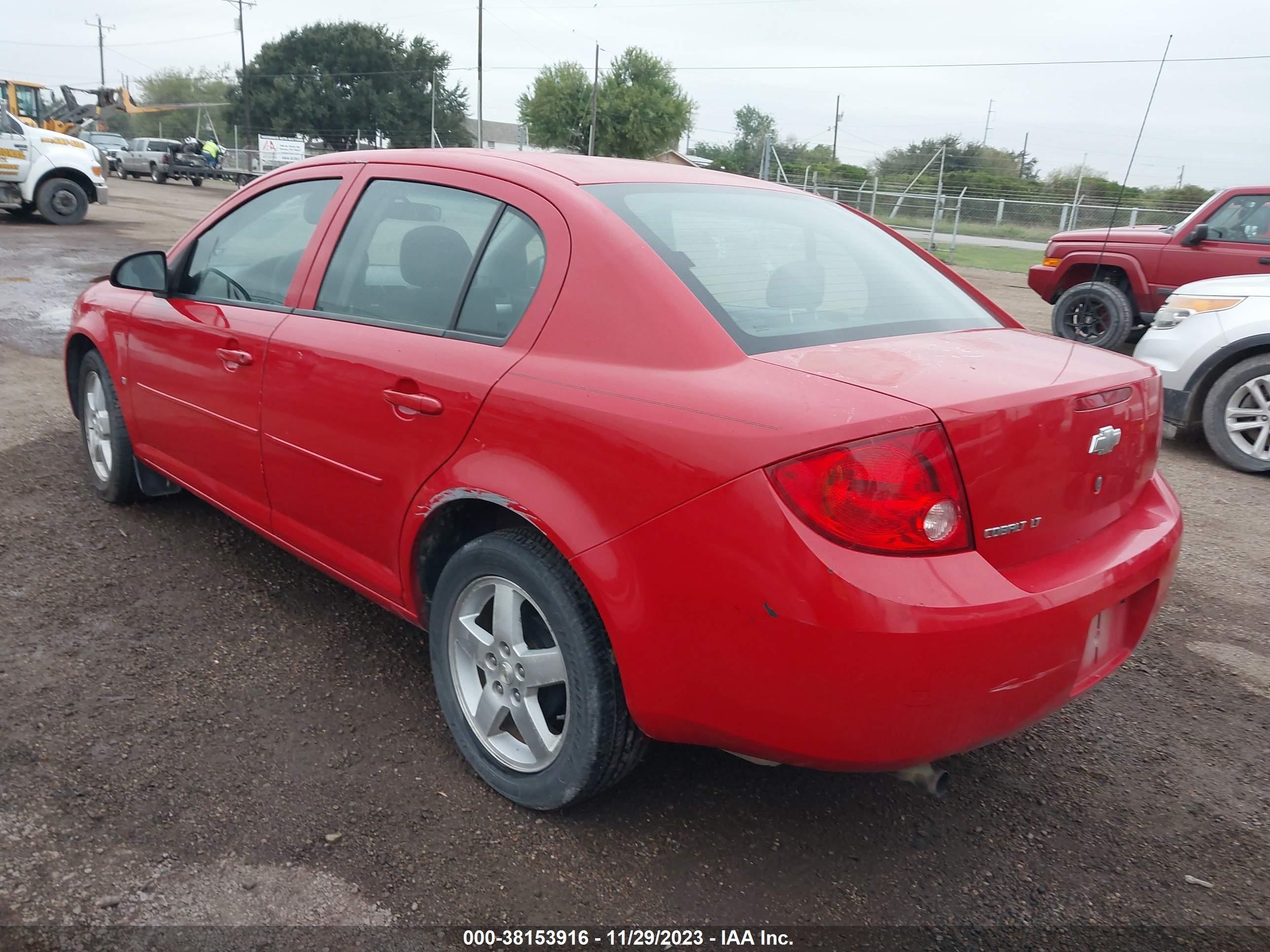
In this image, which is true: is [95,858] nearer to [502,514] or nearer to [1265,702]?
[502,514]

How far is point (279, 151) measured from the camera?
39156mm

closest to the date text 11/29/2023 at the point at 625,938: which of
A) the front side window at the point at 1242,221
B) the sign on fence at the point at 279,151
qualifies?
→ the front side window at the point at 1242,221

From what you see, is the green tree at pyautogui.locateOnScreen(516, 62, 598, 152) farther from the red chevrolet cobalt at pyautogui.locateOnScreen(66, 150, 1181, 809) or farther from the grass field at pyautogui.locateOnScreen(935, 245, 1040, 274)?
the red chevrolet cobalt at pyautogui.locateOnScreen(66, 150, 1181, 809)

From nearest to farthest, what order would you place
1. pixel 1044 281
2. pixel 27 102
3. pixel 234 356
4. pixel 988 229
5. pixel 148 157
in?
pixel 234 356 < pixel 1044 281 < pixel 27 102 < pixel 988 229 < pixel 148 157

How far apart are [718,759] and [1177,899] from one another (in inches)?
46.6

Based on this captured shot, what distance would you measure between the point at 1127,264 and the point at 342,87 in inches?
2434

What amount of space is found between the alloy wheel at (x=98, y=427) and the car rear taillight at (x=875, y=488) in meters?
3.59

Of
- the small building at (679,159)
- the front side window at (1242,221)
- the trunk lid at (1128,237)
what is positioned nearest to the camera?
the front side window at (1242,221)

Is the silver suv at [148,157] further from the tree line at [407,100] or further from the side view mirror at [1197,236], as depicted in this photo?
the side view mirror at [1197,236]

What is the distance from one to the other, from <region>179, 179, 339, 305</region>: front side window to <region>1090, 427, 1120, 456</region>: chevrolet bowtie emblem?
2.43m

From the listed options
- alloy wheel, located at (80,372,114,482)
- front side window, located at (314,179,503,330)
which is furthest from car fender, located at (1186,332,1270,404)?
alloy wheel, located at (80,372,114,482)

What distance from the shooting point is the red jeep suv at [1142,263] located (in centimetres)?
889

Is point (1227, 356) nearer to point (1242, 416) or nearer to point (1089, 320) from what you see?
point (1242, 416)

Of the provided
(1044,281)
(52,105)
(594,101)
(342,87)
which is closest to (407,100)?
(342,87)
